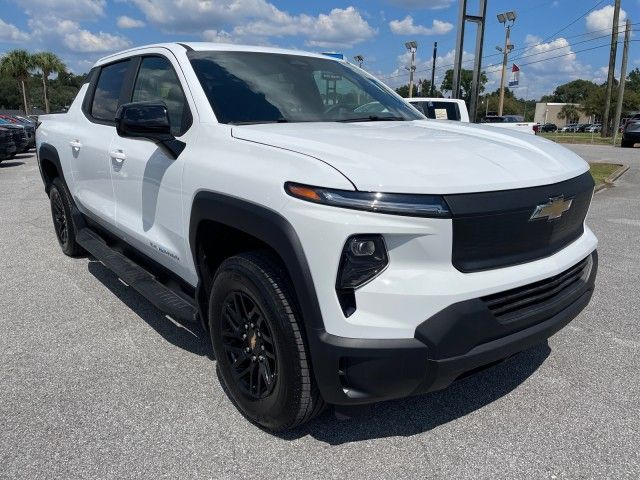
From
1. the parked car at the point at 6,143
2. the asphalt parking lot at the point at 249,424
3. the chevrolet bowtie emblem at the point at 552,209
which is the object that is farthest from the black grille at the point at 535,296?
the parked car at the point at 6,143

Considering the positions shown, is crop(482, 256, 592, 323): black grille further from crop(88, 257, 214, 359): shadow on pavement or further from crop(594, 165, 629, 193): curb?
crop(594, 165, 629, 193): curb

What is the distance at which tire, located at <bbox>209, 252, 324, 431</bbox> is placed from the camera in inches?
88.2

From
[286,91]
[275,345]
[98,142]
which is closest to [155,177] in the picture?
[286,91]

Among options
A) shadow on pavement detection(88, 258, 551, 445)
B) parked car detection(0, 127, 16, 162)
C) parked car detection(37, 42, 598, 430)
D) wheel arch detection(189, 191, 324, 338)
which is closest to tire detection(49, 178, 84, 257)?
parked car detection(37, 42, 598, 430)

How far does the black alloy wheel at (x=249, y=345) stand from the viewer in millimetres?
2457

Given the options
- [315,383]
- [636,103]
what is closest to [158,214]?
[315,383]

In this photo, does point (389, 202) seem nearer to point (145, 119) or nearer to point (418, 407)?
point (418, 407)

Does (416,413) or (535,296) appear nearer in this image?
(535,296)

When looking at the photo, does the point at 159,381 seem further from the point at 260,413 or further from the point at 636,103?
the point at 636,103

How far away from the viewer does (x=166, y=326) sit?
153 inches

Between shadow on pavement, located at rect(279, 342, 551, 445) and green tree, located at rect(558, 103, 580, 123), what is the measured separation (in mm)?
97897

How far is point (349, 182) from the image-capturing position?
6.73ft

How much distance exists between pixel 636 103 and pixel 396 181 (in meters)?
83.1

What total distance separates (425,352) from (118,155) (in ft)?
8.33
